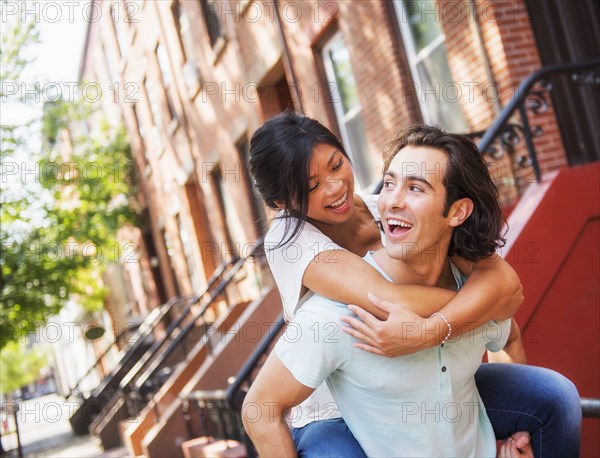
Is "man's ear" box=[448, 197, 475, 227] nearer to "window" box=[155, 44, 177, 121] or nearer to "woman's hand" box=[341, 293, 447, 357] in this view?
"woman's hand" box=[341, 293, 447, 357]

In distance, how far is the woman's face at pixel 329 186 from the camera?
3162 millimetres

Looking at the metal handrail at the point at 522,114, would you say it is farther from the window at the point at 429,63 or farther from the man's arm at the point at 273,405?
the man's arm at the point at 273,405

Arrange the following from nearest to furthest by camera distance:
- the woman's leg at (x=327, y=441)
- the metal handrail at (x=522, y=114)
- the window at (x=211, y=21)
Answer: the woman's leg at (x=327, y=441)
the metal handrail at (x=522, y=114)
the window at (x=211, y=21)

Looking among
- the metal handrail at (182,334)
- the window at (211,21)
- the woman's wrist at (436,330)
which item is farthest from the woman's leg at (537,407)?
the window at (211,21)

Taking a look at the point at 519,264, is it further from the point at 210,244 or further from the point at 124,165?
the point at 124,165

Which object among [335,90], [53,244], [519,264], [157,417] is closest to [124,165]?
[53,244]

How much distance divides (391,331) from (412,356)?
21 centimetres

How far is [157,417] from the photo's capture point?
1182cm

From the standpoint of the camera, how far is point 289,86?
37.6 ft

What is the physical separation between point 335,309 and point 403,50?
255 inches

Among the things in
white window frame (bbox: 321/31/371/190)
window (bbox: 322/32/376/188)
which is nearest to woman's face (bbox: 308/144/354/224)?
window (bbox: 322/32/376/188)

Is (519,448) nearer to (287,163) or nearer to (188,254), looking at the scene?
(287,163)

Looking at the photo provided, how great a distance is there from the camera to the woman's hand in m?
2.53

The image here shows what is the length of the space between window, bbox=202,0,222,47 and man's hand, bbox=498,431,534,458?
40.4 ft
